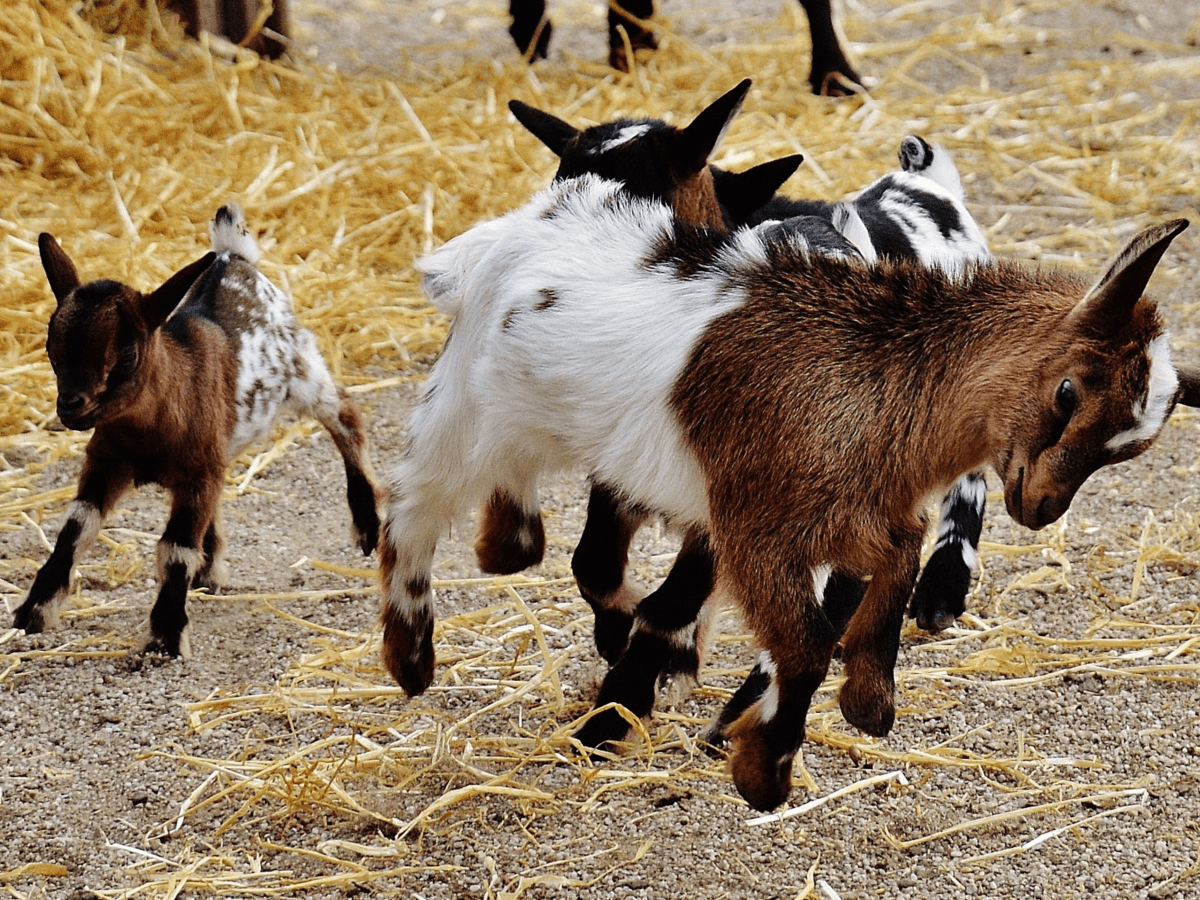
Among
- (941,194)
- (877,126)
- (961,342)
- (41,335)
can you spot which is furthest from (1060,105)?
(961,342)

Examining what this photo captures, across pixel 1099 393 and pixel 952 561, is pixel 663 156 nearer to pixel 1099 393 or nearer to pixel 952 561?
pixel 952 561

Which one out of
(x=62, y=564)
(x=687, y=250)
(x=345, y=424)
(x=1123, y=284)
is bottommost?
(x=62, y=564)

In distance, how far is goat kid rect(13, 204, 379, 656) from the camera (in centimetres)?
395

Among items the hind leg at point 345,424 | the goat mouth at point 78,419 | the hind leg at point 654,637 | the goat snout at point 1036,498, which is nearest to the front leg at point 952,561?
the hind leg at point 654,637

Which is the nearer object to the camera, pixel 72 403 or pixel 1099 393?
pixel 1099 393

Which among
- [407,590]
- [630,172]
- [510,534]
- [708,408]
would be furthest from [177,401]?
[708,408]

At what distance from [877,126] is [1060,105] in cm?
121

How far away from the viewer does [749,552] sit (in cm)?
310

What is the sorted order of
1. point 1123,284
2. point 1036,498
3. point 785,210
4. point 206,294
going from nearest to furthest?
point 1123,284, point 1036,498, point 785,210, point 206,294

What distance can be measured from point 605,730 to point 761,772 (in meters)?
0.65

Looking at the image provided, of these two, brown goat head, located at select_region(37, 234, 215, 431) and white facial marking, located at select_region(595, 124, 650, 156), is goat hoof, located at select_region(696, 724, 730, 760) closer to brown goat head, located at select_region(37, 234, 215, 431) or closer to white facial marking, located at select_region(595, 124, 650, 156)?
white facial marking, located at select_region(595, 124, 650, 156)

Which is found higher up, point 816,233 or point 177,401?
point 816,233

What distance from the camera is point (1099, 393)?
2824mm

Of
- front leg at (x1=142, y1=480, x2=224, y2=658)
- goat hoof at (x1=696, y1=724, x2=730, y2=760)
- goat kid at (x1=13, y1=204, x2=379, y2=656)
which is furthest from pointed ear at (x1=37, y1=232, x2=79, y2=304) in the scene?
goat hoof at (x1=696, y1=724, x2=730, y2=760)
